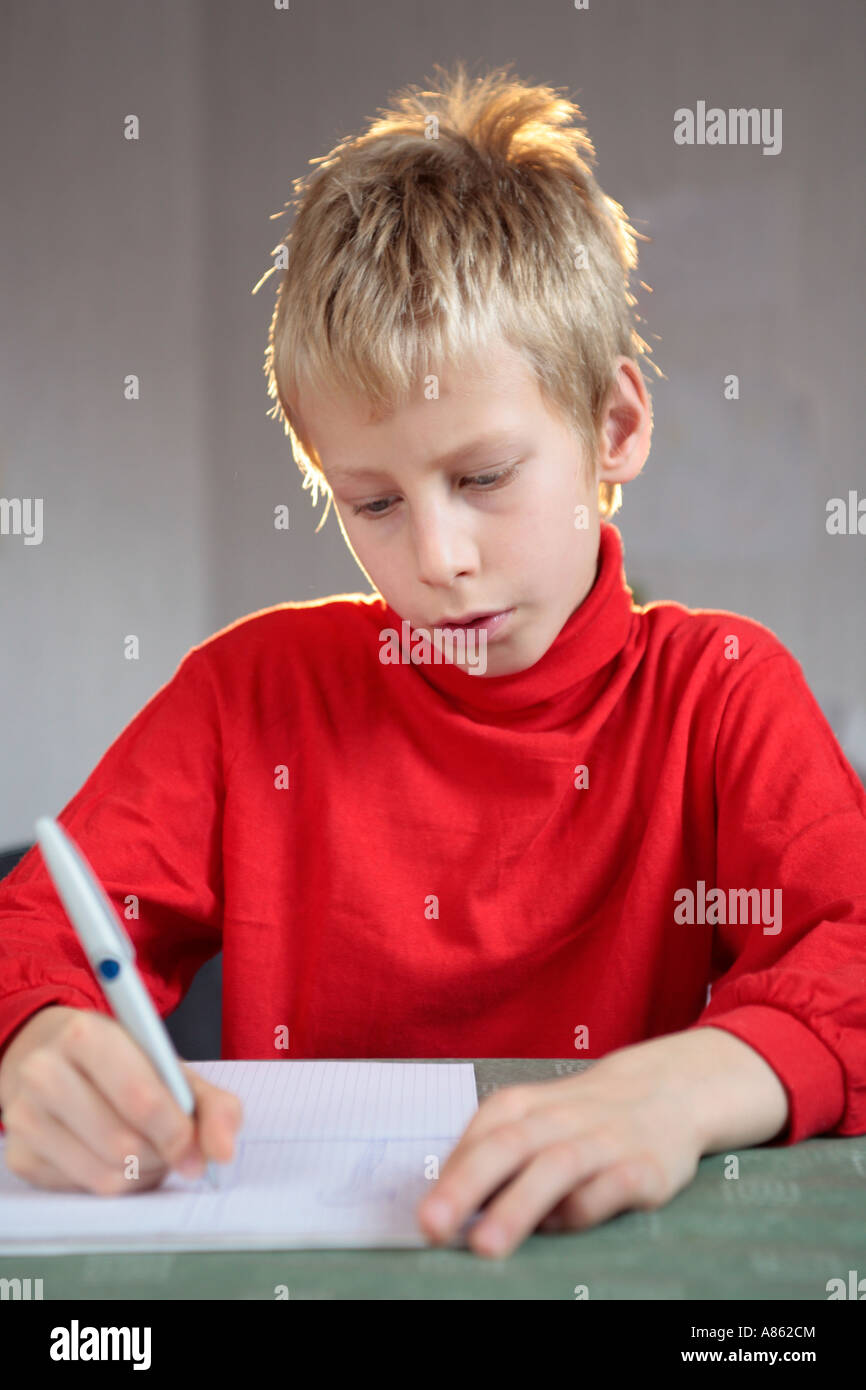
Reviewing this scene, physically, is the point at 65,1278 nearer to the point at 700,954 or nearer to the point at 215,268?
the point at 700,954

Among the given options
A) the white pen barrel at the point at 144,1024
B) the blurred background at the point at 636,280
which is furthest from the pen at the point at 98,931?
the blurred background at the point at 636,280

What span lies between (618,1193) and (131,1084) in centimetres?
22

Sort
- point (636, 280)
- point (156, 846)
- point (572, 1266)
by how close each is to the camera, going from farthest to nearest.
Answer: point (636, 280), point (156, 846), point (572, 1266)

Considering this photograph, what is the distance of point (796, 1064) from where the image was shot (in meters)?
0.63

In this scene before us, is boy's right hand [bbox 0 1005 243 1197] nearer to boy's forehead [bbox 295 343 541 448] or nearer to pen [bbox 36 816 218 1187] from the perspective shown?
pen [bbox 36 816 218 1187]

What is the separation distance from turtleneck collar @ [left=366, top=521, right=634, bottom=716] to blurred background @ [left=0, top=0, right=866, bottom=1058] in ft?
7.05

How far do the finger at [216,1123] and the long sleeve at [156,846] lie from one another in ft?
0.83

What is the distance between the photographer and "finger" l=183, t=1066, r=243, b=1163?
0.54m

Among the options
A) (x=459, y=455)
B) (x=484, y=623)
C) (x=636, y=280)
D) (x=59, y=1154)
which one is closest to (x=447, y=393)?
(x=459, y=455)

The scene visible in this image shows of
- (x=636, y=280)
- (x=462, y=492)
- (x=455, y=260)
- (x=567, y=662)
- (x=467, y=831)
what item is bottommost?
(x=467, y=831)

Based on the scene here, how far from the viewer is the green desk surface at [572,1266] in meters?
0.48

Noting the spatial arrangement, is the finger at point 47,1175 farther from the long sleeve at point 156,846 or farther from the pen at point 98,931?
the long sleeve at point 156,846

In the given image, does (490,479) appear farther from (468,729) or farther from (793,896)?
(793,896)
